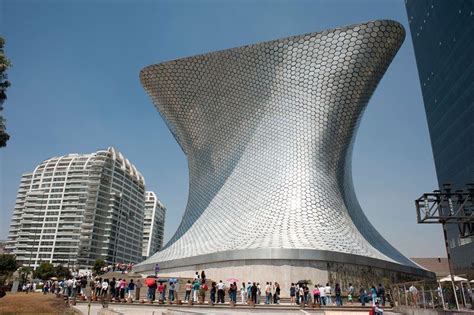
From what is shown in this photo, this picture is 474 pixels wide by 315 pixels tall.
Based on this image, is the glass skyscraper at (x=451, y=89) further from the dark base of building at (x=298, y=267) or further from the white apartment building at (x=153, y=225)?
the white apartment building at (x=153, y=225)

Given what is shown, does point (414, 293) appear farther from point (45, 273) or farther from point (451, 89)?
point (45, 273)

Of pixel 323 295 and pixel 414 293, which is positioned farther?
pixel 323 295

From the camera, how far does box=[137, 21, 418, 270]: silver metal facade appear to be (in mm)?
29391

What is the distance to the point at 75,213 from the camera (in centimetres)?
9112

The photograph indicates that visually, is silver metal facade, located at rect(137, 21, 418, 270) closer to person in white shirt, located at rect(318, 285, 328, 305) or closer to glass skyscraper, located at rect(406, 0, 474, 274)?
person in white shirt, located at rect(318, 285, 328, 305)

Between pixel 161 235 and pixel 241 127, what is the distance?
4600 inches

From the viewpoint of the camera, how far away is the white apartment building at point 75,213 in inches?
3504

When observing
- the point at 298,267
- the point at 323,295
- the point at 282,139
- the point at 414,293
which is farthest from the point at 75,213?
the point at 414,293

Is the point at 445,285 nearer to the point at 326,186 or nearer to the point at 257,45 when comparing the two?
the point at 326,186

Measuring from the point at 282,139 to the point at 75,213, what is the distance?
238ft

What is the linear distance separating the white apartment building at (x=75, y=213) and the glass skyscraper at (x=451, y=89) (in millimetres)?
70264

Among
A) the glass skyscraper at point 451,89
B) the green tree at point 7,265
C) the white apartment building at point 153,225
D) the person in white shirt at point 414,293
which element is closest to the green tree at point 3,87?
the person in white shirt at point 414,293

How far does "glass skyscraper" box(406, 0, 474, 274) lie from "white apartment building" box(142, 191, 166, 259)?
9642 cm

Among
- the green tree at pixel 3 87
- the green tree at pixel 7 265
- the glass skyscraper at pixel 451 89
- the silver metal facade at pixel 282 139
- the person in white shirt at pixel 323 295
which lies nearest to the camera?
the green tree at pixel 3 87
